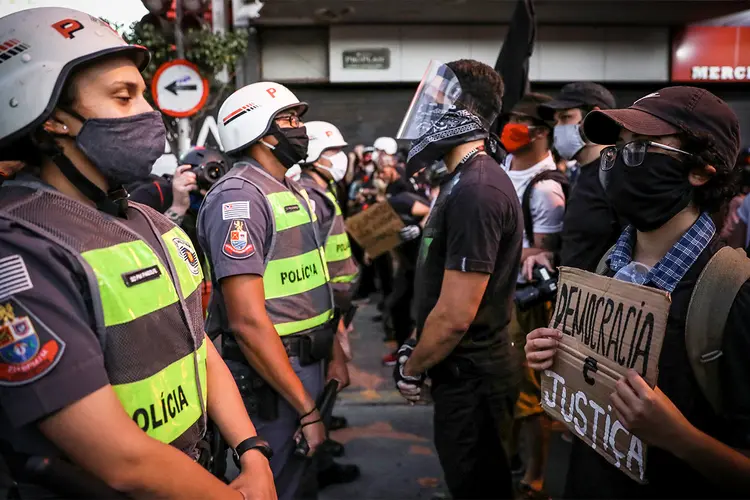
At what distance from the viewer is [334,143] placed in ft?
21.9

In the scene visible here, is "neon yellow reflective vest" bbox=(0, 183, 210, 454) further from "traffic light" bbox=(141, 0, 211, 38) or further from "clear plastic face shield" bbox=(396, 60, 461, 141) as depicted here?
"traffic light" bbox=(141, 0, 211, 38)

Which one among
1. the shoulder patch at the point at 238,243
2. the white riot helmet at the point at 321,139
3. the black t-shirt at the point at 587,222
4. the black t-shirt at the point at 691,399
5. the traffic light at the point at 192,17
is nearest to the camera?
the black t-shirt at the point at 691,399

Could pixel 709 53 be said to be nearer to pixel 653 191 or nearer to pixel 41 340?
pixel 653 191

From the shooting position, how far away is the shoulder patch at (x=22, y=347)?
1.34 metres

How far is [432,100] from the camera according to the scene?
10.6 ft

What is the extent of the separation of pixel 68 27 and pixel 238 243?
4.36ft

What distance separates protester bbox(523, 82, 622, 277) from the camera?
3.73m

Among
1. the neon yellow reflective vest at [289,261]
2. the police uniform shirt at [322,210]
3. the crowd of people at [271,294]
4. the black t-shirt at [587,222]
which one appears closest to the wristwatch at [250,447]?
the crowd of people at [271,294]

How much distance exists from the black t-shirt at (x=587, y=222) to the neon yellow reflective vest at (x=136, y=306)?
2.51 metres

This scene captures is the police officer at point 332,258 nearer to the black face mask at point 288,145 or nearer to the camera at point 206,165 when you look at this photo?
the camera at point 206,165

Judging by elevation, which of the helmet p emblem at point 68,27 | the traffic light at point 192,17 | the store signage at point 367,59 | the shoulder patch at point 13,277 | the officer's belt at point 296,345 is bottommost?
the officer's belt at point 296,345

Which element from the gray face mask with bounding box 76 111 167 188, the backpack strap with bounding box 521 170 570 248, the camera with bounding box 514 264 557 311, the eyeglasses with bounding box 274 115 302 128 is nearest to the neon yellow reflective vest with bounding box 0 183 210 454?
the gray face mask with bounding box 76 111 167 188

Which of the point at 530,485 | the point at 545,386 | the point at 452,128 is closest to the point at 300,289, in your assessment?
the point at 452,128

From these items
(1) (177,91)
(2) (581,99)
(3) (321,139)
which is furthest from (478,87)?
(1) (177,91)
